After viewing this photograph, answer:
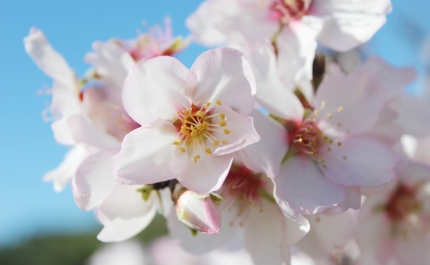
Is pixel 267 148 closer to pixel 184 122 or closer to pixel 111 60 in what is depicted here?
pixel 184 122

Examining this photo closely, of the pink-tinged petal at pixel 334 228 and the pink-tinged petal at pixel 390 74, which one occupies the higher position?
the pink-tinged petal at pixel 390 74

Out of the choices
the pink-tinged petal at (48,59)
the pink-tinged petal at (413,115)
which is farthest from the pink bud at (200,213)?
the pink-tinged petal at (413,115)

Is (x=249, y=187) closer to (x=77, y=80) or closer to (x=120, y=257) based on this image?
(x=77, y=80)

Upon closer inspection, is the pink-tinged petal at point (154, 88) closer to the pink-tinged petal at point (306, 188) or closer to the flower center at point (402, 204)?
the pink-tinged petal at point (306, 188)

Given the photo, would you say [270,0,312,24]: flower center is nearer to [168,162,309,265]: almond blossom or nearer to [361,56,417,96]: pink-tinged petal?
[361,56,417,96]: pink-tinged petal

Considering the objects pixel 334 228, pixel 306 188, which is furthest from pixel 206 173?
pixel 334 228

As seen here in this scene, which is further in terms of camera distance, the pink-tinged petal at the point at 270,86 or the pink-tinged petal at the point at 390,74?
the pink-tinged petal at the point at 390,74

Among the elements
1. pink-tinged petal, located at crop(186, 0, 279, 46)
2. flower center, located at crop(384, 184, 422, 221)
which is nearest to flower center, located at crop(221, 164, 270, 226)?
pink-tinged petal, located at crop(186, 0, 279, 46)

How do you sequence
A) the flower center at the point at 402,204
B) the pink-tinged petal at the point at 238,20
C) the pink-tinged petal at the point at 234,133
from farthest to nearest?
1. the flower center at the point at 402,204
2. the pink-tinged petal at the point at 238,20
3. the pink-tinged petal at the point at 234,133
